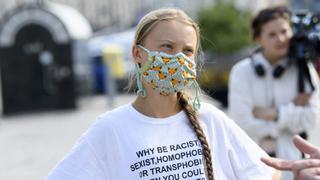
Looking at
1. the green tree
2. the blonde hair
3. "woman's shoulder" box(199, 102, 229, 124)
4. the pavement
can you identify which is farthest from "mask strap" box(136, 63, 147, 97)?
the green tree

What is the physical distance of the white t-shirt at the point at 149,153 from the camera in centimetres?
207

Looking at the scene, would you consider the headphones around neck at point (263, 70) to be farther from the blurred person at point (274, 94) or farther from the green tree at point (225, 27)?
the green tree at point (225, 27)

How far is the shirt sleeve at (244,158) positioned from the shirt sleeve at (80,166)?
0.47 m

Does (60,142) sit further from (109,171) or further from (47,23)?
(109,171)

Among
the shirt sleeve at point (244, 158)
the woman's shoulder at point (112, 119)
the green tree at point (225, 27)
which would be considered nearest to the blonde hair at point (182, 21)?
the shirt sleeve at point (244, 158)

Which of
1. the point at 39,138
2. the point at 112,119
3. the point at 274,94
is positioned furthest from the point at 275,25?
the point at 39,138

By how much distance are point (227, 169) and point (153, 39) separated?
1.75ft

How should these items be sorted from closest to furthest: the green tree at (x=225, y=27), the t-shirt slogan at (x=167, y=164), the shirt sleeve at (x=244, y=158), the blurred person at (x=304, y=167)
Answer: the blurred person at (x=304, y=167)
the t-shirt slogan at (x=167, y=164)
the shirt sleeve at (x=244, y=158)
the green tree at (x=225, y=27)

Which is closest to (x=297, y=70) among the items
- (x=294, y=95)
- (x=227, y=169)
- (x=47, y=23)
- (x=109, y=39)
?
(x=294, y=95)

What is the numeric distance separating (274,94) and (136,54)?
58.7 inches

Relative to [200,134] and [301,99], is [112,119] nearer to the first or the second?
[200,134]

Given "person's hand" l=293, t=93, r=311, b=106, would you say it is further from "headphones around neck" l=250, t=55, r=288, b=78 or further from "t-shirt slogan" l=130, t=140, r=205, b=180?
"t-shirt slogan" l=130, t=140, r=205, b=180

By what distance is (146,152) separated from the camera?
6.81ft

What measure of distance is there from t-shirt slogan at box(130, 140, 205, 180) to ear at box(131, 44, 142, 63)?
0.36 m
